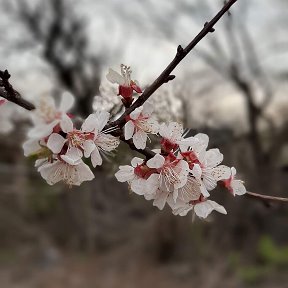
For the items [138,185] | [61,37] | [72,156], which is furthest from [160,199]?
[61,37]

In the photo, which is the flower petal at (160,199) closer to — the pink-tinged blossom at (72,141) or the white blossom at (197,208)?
the white blossom at (197,208)

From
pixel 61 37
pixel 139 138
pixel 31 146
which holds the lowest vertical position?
pixel 31 146

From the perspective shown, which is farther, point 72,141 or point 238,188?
point 238,188

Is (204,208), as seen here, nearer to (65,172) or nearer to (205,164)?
(205,164)

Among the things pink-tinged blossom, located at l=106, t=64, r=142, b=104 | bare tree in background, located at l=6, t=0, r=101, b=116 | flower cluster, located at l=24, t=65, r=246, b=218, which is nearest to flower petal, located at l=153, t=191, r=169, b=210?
flower cluster, located at l=24, t=65, r=246, b=218

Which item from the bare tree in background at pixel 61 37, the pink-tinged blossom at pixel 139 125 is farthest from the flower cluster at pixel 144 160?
the bare tree in background at pixel 61 37

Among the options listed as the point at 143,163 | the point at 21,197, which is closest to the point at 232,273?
the point at 21,197
